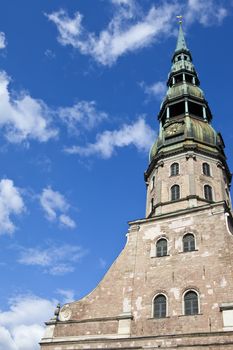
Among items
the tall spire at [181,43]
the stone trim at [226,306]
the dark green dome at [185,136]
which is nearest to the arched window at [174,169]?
the dark green dome at [185,136]

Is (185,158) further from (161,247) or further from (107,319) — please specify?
(107,319)

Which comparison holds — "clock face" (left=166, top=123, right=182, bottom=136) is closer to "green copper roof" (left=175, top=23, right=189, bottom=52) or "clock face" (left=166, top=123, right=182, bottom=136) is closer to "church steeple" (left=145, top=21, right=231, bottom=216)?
"church steeple" (left=145, top=21, right=231, bottom=216)

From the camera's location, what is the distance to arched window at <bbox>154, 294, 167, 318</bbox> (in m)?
19.5

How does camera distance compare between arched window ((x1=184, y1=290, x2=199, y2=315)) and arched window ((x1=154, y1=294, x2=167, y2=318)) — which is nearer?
arched window ((x1=184, y1=290, x2=199, y2=315))

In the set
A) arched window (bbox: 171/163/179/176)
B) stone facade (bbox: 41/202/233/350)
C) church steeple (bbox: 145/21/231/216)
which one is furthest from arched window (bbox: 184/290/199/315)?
arched window (bbox: 171/163/179/176)

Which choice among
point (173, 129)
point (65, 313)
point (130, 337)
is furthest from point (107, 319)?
point (173, 129)

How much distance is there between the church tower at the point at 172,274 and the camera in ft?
60.7

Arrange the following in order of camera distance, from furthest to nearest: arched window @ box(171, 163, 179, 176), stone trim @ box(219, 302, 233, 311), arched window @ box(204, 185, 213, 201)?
1. arched window @ box(171, 163, 179, 176)
2. arched window @ box(204, 185, 213, 201)
3. stone trim @ box(219, 302, 233, 311)

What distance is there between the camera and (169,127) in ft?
96.9

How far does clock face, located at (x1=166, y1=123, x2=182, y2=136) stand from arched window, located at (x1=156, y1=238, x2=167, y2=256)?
30.7ft

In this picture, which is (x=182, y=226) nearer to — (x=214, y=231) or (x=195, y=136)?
(x=214, y=231)

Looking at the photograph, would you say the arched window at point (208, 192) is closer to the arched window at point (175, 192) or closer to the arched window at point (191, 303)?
the arched window at point (175, 192)

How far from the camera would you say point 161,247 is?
2250 centimetres

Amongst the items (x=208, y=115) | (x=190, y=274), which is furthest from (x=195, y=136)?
(x=190, y=274)
